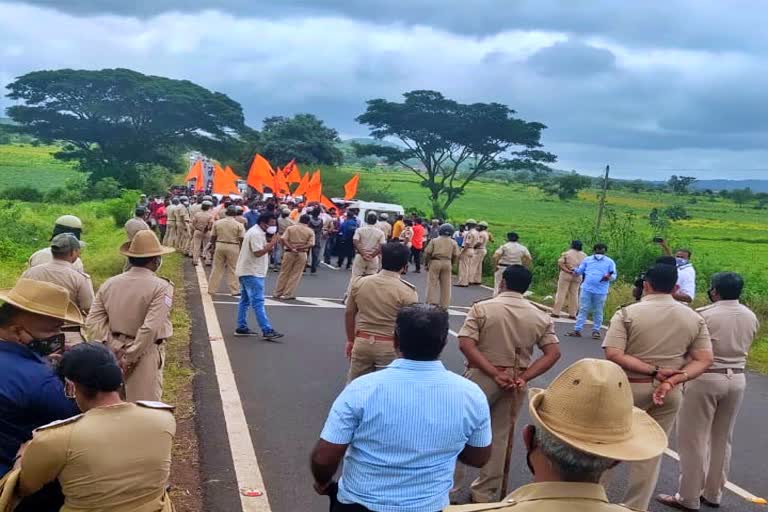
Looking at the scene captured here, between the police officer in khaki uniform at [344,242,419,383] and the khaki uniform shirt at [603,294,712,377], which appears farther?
the police officer in khaki uniform at [344,242,419,383]

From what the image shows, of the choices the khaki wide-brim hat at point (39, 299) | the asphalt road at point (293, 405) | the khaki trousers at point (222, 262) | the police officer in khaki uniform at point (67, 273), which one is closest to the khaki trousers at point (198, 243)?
the khaki trousers at point (222, 262)

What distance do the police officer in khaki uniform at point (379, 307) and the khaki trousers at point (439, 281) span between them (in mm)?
7675

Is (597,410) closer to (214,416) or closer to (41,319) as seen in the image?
(41,319)

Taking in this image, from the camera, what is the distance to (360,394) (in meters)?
3.33

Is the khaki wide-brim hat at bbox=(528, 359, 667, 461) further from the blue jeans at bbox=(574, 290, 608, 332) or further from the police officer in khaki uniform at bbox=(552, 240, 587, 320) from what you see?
the police officer in khaki uniform at bbox=(552, 240, 587, 320)

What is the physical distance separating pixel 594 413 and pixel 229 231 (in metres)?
12.2

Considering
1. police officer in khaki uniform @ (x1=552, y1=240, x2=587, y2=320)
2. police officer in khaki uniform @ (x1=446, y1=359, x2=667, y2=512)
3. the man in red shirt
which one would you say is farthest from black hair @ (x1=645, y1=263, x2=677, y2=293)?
the man in red shirt

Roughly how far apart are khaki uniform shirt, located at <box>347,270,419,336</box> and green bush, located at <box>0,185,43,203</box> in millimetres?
44335

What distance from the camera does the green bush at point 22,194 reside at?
4662 centimetres

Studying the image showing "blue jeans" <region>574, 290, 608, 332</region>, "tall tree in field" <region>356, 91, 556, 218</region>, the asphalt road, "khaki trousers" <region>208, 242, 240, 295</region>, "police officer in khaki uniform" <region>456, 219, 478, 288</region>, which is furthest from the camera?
"tall tree in field" <region>356, 91, 556, 218</region>

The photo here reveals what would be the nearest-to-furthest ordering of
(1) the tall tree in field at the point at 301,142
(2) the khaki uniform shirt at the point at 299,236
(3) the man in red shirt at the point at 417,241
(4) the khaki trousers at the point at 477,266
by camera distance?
(2) the khaki uniform shirt at the point at 299,236
(4) the khaki trousers at the point at 477,266
(3) the man in red shirt at the point at 417,241
(1) the tall tree in field at the point at 301,142

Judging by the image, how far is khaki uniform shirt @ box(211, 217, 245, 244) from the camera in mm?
14305

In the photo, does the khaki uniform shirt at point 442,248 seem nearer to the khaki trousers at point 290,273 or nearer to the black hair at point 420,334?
the khaki trousers at point 290,273

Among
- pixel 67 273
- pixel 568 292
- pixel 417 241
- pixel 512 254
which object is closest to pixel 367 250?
pixel 512 254
